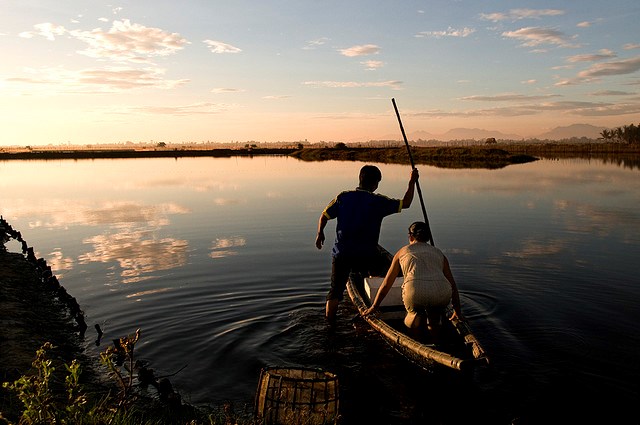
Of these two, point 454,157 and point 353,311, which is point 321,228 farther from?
point 454,157

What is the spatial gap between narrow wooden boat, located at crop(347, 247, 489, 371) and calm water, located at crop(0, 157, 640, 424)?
0.40 meters

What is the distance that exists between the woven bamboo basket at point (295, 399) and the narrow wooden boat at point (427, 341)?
1.97m

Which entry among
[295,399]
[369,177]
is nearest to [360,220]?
[369,177]

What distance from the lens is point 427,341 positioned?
836 centimetres

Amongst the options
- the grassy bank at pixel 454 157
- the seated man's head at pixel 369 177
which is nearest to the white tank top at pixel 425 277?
the seated man's head at pixel 369 177

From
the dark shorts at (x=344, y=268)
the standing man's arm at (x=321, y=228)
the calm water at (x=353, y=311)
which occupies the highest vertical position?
the standing man's arm at (x=321, y=228)

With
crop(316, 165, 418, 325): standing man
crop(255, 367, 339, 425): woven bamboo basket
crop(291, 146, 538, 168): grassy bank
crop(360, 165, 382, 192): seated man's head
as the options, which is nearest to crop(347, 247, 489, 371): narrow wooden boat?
crop(316, 165, 418, 325): standing man

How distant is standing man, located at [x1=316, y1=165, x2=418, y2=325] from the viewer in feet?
31.3

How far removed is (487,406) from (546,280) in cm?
848

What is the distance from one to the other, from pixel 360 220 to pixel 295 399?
4514 millimetres

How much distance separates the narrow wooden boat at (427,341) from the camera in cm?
695

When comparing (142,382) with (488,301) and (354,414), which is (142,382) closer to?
(354,414)

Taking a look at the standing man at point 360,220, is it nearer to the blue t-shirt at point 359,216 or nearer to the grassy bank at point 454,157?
the blue t-shirt at point 359,216

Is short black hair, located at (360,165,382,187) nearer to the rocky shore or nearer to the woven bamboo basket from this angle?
the woven bamboo basket
